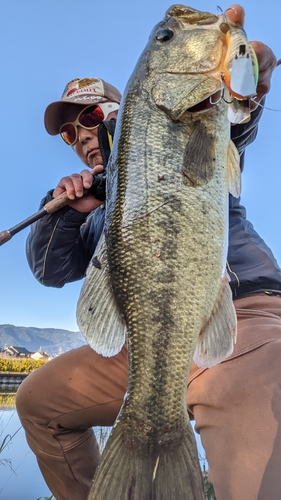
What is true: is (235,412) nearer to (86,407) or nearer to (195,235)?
(195,235)

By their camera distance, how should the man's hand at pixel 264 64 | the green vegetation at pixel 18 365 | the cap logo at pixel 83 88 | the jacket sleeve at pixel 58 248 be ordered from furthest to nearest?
the green vegetation at pixel 18 365 < the cap logo at pixel 83 88 < the jacket sleeve at pixel 58 248 < the man's hand at pixel 264 64

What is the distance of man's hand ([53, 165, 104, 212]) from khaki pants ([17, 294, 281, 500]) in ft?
3.13

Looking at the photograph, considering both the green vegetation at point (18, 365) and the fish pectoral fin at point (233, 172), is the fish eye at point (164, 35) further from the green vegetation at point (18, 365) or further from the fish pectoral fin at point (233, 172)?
the green vegetation at point (18, 365)

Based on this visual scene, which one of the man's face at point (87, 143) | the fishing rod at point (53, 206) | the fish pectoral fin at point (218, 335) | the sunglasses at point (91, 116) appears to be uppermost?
the sunglasses at point (91, 116)

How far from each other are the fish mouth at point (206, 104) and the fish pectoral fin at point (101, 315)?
804 mm

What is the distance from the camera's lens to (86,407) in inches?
106

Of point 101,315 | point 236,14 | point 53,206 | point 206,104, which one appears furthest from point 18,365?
point 236,14

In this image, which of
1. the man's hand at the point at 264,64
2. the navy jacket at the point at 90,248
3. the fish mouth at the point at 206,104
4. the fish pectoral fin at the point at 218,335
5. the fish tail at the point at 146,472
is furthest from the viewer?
the navy jacket at the point at 90,248

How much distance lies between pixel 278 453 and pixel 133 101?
1746 millimetres

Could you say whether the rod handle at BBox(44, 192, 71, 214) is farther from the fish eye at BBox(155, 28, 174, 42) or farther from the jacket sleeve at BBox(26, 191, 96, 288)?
the fish eye at BBox(155, 28, 174, 42)

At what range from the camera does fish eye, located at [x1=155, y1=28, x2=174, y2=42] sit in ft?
7.23

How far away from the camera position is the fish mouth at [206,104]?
6.49ft

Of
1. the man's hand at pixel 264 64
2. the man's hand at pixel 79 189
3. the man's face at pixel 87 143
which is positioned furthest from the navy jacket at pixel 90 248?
the man's face at pixel 87 143

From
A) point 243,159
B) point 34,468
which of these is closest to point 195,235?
point 243,159
